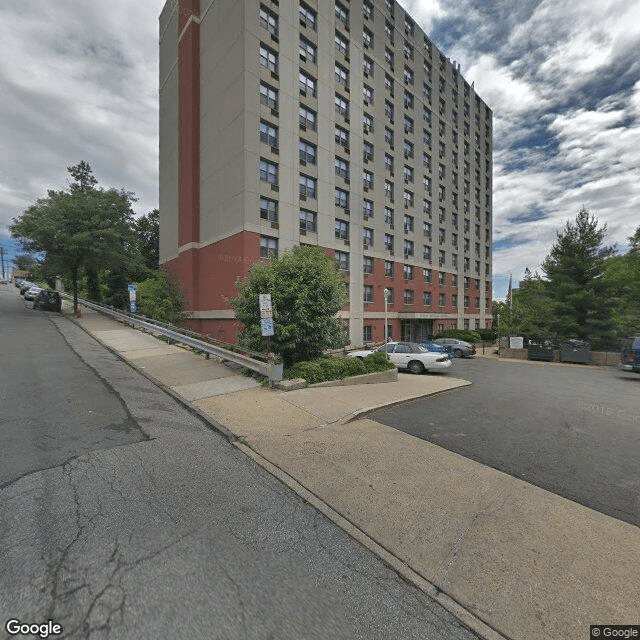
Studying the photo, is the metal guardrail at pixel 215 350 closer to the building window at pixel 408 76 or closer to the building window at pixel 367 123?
the building window at pixel 367 123

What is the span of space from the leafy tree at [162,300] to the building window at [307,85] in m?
16.9

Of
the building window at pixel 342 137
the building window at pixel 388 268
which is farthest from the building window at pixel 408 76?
the building window at pixel 388 268

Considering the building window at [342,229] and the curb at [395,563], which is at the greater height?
the building window at [342,229]

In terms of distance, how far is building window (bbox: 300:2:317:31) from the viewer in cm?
2225

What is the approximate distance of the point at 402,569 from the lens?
2.90 meters

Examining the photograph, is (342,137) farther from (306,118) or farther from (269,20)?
(269,20)

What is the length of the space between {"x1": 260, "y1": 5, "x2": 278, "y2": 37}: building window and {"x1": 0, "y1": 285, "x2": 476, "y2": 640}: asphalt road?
85.1 ft

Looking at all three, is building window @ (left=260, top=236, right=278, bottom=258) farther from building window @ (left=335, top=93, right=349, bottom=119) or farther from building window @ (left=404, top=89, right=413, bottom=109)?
building window @ (left=404, top=89, right=413, bottom=109)

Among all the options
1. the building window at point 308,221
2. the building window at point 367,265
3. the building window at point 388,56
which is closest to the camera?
the building window at point 308,221

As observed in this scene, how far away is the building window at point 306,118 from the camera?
22208mm

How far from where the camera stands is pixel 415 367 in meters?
15.3

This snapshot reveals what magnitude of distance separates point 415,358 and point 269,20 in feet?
78.4

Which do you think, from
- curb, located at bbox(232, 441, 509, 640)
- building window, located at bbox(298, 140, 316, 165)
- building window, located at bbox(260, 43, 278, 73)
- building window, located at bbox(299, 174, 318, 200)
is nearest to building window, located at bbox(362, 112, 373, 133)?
building window, located at bbox(298, 140, 316, 165)

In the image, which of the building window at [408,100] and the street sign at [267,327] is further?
the building window at [408,100]
